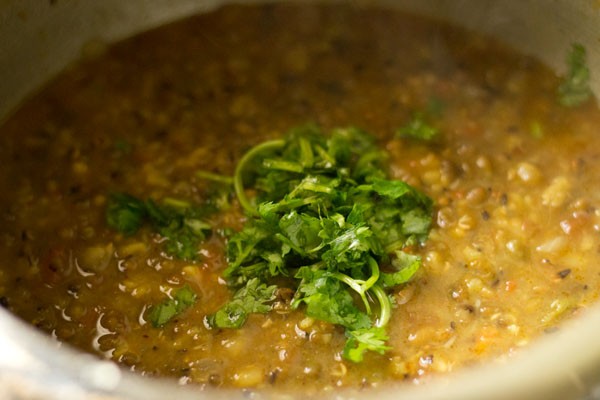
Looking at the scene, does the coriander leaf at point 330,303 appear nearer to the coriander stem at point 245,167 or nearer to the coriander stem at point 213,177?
the coriander stem at point 245,167

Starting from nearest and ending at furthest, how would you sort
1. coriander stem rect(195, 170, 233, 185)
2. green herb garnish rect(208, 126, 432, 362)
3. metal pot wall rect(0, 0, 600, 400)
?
metal pot wall rect(0, 0, 600, 400)
green herb garnish rect(208, 126, 432, 362)
coriander stem rect(195, 170, 233, 185)

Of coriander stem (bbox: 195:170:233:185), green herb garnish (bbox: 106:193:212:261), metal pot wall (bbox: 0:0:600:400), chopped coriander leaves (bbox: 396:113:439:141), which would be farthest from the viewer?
chopped coriander leaves (bbox: 396:113:439:141)

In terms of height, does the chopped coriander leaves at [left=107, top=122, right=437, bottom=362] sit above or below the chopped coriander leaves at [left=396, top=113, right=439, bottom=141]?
below

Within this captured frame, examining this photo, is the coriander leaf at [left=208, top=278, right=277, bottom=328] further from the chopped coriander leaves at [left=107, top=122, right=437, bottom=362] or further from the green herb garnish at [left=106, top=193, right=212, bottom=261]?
the green herb garnish at [left=106, top=193, right=212, bottom=261]

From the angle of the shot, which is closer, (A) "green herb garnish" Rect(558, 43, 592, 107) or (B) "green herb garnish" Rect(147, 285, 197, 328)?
(B) "green herb garnish" Rect(147, 285, 197, 328)

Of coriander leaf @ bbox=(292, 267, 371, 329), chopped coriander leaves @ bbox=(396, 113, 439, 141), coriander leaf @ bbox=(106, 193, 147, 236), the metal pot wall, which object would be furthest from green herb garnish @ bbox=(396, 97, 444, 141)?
coriander leaf @ bbox=(106, 193, 147, 236)

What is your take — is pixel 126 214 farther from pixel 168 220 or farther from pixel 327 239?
pixel 327 239

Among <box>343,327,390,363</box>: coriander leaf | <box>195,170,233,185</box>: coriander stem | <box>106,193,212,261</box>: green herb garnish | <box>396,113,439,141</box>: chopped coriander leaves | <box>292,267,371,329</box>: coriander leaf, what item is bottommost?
<box>343,327,390,363</box>: coriander leaf
